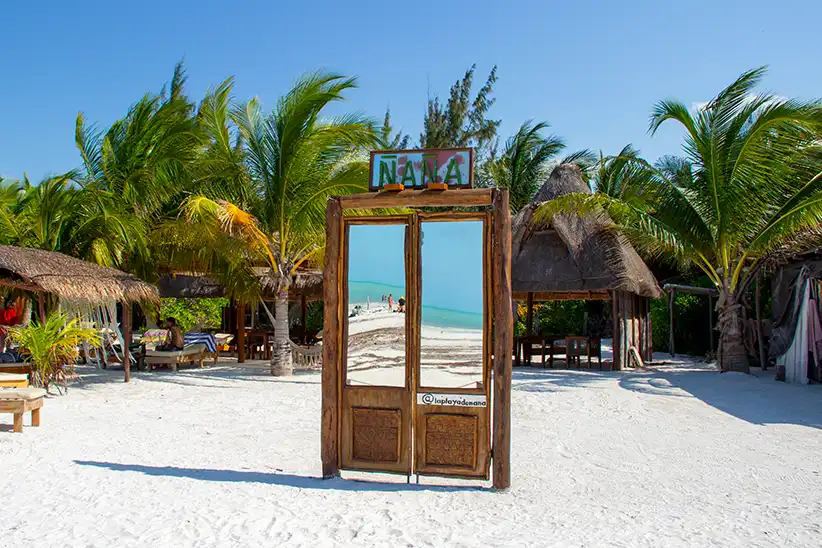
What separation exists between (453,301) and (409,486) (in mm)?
1360

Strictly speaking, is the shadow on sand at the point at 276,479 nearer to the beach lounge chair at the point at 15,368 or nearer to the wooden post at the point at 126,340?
the beach lounge chair at the point at 15,368

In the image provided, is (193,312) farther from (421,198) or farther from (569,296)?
(421,198)

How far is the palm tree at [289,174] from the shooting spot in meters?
12.0

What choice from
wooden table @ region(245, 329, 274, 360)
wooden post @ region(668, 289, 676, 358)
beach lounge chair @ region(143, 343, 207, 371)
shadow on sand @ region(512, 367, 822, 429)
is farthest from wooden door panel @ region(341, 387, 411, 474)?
wooden post @ region(668, 289, 676, 358)

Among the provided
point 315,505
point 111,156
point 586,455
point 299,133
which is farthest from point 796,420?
point 111,156

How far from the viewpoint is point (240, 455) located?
6.07 metres

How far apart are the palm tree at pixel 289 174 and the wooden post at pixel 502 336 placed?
24.6 ft

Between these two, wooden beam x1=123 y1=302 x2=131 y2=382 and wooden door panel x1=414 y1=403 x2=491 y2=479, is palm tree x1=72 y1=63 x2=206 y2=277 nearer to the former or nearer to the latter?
wooden beam x1=123 y1=302 x2=131 y2=382

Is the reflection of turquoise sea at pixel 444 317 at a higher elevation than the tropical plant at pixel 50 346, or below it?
higher

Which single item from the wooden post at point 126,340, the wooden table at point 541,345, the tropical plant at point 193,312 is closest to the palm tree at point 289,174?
the wooden post at point 126,340

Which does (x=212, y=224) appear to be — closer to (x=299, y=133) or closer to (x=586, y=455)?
(x=299, y=133)

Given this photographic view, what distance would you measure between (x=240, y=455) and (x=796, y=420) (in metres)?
6.08

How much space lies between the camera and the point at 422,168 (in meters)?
5.00

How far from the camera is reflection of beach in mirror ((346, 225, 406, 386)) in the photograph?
5.07 m
